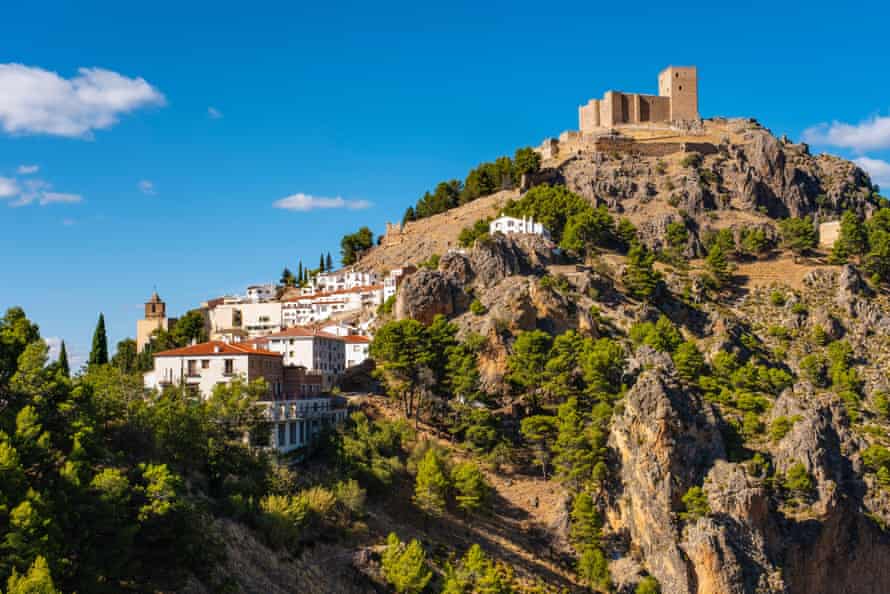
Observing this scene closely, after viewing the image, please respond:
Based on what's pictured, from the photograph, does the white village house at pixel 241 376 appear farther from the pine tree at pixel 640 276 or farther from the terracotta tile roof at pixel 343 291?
the pine tree at pixel 640 276

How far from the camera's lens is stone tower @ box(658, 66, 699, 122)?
140m

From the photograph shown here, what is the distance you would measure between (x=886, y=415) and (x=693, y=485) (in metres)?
28.1

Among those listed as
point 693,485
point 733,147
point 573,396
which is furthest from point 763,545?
point 733,147

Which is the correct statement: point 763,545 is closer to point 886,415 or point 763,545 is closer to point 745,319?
point 886,415

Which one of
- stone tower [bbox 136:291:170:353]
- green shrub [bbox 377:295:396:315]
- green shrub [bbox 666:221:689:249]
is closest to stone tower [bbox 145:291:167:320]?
stone tower [bbox 136:291:170:353]

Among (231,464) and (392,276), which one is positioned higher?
(392,276)

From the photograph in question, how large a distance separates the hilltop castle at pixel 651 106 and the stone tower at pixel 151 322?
65118mm

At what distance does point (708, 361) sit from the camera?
84438 millimetres

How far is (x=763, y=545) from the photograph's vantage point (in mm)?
63969

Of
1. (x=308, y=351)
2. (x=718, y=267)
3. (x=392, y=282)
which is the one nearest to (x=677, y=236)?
(x=718, y=267)

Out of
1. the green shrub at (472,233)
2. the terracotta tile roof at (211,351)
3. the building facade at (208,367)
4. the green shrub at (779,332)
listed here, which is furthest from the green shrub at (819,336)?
the terracotta tile roof at (211,351)

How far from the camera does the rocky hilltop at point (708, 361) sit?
209 ft

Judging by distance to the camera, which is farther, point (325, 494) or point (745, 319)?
point (745, 319)

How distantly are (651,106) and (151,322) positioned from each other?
78862 millimetres
